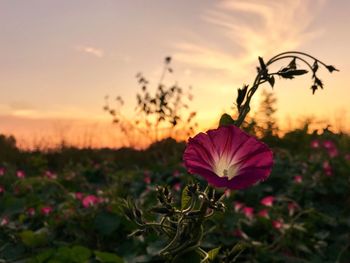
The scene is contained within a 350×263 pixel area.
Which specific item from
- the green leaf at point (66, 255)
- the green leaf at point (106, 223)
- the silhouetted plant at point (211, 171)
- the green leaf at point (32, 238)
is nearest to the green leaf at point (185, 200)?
the silhouetted plant at point (211, 171)

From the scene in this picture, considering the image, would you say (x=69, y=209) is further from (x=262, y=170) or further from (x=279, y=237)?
(x=262, y=170)

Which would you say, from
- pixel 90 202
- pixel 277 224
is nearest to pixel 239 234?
pixel 277 224

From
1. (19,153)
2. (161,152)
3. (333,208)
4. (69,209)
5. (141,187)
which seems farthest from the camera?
(19,153)

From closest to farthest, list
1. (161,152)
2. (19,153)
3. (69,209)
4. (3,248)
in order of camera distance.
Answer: (3,248), (69,209), (161,152), (19,153)

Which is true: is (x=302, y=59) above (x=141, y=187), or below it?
above

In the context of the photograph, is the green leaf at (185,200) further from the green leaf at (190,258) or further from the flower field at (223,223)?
the flower field at (223,223)

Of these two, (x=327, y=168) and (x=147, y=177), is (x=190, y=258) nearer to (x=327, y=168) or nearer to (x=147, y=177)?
(x=327, y=168)

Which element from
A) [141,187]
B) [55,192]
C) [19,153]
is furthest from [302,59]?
[19,153]

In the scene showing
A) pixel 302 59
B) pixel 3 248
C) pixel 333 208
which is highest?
pixel 302 59
